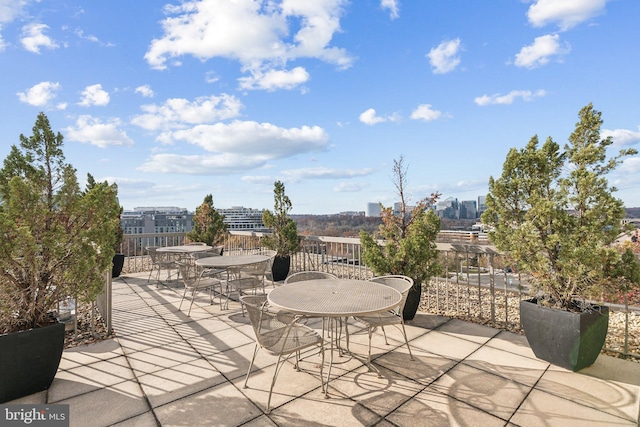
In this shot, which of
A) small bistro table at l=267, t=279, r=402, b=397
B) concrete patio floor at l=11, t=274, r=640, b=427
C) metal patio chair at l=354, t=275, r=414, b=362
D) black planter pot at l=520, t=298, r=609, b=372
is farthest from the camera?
metal patio chair at l=354, t=275, r=414, b=362

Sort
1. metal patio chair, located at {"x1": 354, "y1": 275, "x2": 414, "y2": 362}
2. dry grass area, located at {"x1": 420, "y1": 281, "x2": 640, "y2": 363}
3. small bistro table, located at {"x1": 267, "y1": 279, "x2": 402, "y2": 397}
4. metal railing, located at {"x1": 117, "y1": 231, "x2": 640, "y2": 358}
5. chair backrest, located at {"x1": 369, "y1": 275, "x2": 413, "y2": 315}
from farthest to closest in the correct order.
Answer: metal railing, located at {"x1": 117, "y1": 231, "x2": 640, "y2": 358}, dry grass area, located at {"x1": 420, "y1": 281, "x2": 640, "y2": 363}, chair backrest, located at {"x1": 369, "y1": 275, "x2": 413, "y2": 315}, metal patio chair, located at {"x1": 354, "y1": 275, "x2": 414, "y2": 362}, small bistro table, located at {"x1": 267, "y1": 279, "x2": 402, "y2": 397}

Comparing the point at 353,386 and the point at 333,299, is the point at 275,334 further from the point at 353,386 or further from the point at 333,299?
the point at 353,386

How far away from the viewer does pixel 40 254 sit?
232 centimetres

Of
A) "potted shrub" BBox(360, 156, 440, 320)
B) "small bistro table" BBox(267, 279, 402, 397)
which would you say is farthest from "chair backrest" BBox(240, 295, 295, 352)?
"potted shrub" BBox(360, 156, 440, 320)

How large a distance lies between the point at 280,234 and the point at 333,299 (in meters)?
4.22

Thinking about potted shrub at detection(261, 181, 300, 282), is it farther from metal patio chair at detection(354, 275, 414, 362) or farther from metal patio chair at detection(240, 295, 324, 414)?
metal patio chair at detection(240, 295, 324, 414)

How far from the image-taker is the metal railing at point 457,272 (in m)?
3.48

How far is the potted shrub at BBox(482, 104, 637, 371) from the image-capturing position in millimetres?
2424

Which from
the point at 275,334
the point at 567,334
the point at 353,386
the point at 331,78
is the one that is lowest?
the point at 353,386

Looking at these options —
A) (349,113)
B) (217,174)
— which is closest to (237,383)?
(349,113)

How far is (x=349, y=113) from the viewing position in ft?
31.7

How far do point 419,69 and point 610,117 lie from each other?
5.15m

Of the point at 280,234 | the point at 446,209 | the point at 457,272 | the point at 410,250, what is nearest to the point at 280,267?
the point at 280,234

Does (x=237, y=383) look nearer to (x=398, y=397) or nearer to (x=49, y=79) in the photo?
(x=398, y=397)
